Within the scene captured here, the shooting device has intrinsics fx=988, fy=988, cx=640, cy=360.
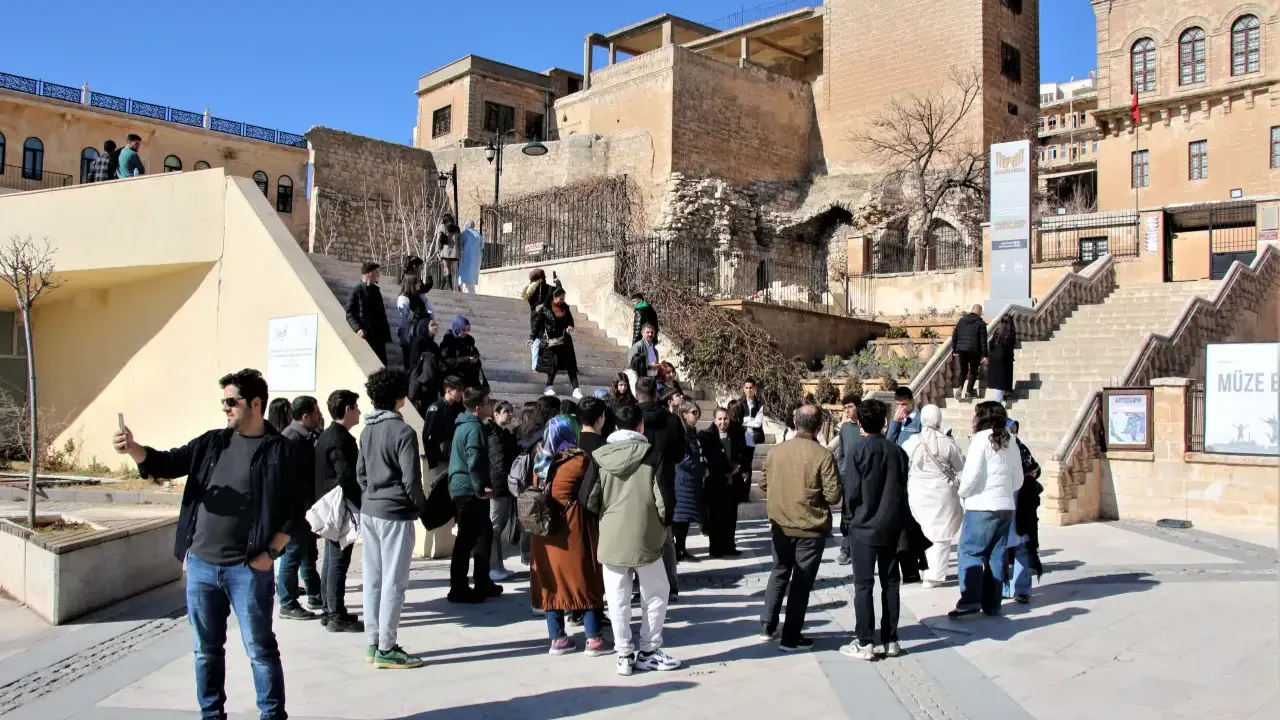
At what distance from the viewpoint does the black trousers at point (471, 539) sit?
291 inches

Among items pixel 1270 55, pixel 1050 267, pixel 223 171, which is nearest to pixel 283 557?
pixel 223 171

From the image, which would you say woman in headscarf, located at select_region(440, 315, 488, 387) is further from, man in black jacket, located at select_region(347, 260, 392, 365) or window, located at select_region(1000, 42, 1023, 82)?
window, located at select_region(1000, 42, 1023, 82)

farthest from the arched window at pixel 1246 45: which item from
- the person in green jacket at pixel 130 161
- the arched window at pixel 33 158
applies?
the arched window at pixel 33 158

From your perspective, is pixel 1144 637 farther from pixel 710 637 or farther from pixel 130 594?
pixel 130 594

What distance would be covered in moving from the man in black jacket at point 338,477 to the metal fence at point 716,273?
11.2 meters

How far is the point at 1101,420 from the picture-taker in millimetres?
12680

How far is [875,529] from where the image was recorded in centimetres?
610

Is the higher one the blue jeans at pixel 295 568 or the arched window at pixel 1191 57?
the arched window at pixel 1191 57

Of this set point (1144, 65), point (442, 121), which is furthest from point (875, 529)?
point (442, 121)

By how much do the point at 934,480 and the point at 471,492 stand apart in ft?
12.2

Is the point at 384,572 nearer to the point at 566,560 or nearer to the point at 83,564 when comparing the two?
the point at 566,560

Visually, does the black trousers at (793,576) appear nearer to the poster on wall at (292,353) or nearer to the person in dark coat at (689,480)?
the person in dark coat at (689,480)

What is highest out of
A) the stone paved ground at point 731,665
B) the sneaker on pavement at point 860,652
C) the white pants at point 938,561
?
the white pants at point 938,561

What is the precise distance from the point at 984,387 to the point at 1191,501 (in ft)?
16.8
